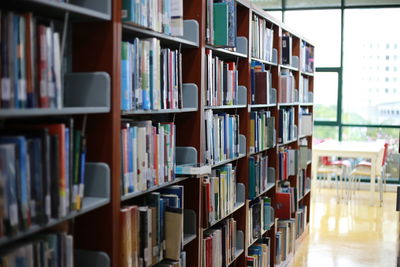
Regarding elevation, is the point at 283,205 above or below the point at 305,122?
below

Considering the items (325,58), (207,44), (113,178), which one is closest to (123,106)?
(113,178)

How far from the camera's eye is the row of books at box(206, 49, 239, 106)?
119 inches

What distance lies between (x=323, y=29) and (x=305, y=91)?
3.56 m

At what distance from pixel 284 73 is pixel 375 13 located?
4.73 m

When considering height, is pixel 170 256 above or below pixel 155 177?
below

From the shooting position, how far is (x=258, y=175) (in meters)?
4.01

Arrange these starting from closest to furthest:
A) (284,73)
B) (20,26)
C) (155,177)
Answer: 1. (20,26)
2. (155,177)
3. (284,73)

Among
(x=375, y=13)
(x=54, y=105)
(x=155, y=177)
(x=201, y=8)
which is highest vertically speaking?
(x=375, y=13)

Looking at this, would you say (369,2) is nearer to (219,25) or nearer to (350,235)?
(350,235)

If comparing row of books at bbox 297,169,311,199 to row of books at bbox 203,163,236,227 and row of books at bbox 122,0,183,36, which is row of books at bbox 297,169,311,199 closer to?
row of books at bbox 203,163,236,227

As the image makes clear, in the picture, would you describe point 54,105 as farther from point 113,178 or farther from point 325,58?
point 325,58

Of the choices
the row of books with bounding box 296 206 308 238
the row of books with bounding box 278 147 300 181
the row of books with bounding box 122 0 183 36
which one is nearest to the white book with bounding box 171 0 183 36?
the row of books with bounding box 122 0 183 36

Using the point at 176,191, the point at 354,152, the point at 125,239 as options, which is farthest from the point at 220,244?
the point at 354,152

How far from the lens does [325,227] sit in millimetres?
6273
